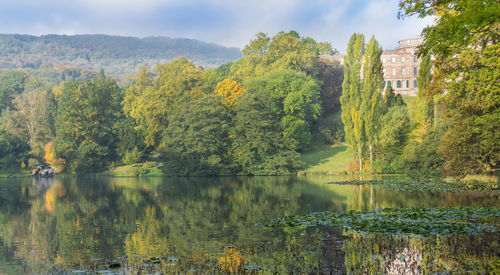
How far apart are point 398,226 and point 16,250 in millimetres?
12486

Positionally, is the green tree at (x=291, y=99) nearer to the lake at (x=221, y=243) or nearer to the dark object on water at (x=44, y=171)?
the dark object on water at (x=44, y=171)

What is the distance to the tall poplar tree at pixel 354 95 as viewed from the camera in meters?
57.3

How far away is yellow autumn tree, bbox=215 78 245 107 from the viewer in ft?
228

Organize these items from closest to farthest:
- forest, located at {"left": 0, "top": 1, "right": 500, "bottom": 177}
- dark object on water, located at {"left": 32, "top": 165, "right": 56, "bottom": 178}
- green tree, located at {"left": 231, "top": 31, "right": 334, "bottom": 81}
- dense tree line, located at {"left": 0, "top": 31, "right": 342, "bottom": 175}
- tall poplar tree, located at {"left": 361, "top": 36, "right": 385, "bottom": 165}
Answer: forest, located at {"left": 0, "top": 1, "right": 500, "bottom": 177} < tall poplar tree, located at {"left": 361, "top": 36, "right": 385, "bottom": 165} < dense tree line, located at {"left": 0, "top": 31, "right": 342, "bottom": 175} < dark object on water, located at {"left": 32, "top": 165, "right": 56, "bottom": 178} < green tree, located at {"left": 231, "top": 31, "right": 334, "bottom": 81}

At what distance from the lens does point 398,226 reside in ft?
54.1

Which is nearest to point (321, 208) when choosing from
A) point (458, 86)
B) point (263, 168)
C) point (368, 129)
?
point (458, 86)

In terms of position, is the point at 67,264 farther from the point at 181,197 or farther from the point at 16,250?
the point at 181,197

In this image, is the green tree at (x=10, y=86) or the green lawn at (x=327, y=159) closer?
the green lawn at (x=327, y=159)

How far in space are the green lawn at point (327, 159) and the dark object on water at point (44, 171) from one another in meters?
38.8

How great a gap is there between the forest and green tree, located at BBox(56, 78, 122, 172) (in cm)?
17

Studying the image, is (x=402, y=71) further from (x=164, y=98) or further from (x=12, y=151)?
(x=12, y=151)

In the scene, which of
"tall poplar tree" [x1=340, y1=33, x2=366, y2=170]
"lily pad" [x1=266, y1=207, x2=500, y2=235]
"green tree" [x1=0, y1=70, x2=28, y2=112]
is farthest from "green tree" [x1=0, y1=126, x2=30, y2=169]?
"lily pad" [x1=266, y1=207, x2=500, y2=235]

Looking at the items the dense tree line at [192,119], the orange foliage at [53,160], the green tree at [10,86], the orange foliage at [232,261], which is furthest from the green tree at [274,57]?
the orange foliage at [232,261]

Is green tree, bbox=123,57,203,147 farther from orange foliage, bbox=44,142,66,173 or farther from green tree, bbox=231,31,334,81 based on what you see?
orange foliage, bbox=44,142,66,173
